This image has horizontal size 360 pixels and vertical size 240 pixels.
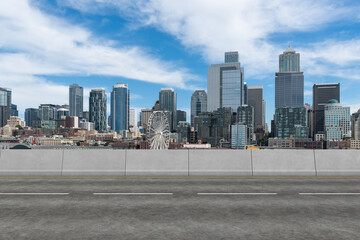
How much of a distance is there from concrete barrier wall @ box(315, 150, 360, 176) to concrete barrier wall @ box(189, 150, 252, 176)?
3.44m

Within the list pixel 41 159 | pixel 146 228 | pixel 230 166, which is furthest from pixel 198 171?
pixel 146 228

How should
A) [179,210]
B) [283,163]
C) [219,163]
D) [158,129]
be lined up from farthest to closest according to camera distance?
1. [158,129]
2. [283,163]
3. [219,163]
4. [179,210]

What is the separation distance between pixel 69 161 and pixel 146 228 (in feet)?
32.2

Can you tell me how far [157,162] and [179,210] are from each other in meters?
7.06

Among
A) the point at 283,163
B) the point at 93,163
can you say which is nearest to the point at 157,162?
the point at 93,163

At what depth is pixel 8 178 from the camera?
Result: 1401 centimetres

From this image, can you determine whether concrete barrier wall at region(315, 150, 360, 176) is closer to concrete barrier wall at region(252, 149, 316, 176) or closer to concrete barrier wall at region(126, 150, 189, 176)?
concrete barrier wall at region(252, 149, 316, 176)

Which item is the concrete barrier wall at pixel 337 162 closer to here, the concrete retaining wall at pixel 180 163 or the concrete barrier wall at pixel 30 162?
the concrete retaining wall at pixel 180 163

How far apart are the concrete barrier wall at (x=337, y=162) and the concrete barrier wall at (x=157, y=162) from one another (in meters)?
6.41

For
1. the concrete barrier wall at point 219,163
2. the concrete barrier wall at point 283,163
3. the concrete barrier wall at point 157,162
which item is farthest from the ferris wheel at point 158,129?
the concrete barrier wall at point 283,163

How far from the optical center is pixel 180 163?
1509 centimetres

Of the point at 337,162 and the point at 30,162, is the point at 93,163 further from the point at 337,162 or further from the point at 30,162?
the point at 337,162

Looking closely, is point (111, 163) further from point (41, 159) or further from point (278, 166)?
point (278, 166)

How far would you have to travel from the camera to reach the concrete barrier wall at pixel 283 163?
15.0m
